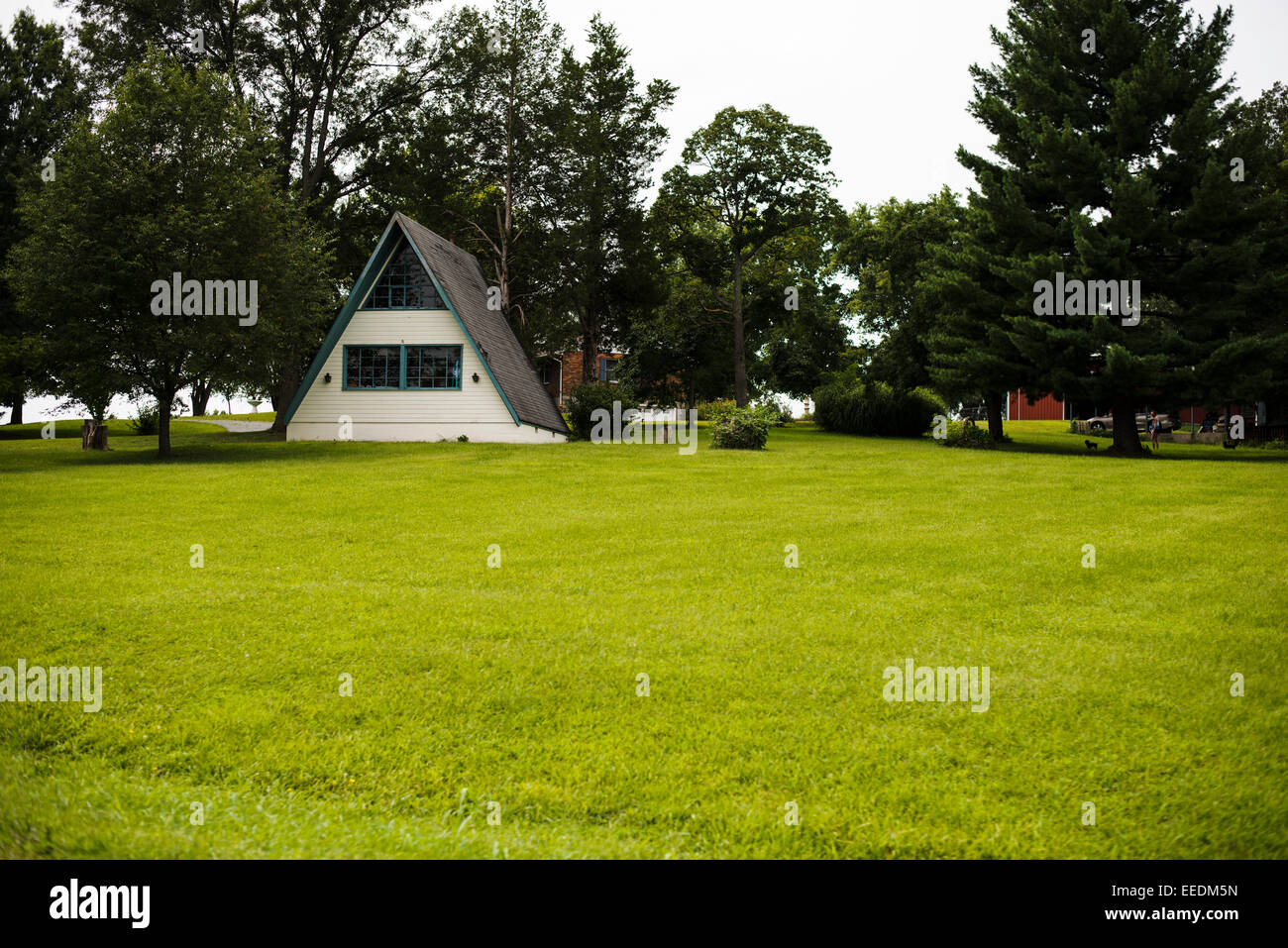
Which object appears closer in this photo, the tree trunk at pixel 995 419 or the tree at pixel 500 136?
the tree trunk at pixel 995 419

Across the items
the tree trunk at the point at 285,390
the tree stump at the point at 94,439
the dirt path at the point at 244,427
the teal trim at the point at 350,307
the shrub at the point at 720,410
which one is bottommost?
the tree stump at the point at 94,439

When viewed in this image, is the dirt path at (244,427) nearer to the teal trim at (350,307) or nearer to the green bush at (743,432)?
the teal trim at (350,307)

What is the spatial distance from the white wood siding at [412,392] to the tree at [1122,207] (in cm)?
1919

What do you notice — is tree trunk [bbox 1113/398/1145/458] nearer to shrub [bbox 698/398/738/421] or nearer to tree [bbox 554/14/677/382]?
shrub [bbox 698/398/738/421]

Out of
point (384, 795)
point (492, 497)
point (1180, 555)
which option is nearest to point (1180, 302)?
point (1180, 555)

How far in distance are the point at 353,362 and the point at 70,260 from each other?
384 inches

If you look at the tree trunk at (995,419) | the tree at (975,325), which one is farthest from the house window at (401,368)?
the tree trunk at (995,419)

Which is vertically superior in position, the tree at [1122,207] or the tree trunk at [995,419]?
the tree at [1122,207]

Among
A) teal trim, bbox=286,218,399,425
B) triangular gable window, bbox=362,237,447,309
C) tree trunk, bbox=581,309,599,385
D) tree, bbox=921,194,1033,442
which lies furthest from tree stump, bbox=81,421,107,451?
tree, bbox=921,194,1033,442

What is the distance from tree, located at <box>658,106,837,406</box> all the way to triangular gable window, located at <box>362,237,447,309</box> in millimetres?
18971

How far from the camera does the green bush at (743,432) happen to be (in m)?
28.7

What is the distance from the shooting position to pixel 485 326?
33594 millimetres

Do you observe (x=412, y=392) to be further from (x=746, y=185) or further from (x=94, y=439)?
(x=746, y=185)
